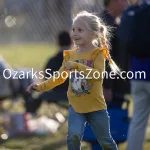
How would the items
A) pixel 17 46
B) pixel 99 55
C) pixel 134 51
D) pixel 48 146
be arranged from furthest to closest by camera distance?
pixel 17 46, pixel 48 146, pixel 134 51, pixel 99 55

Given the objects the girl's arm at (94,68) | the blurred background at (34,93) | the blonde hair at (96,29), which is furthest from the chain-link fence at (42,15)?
the girl's arm at (94,68)

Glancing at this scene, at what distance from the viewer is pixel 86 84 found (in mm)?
5297

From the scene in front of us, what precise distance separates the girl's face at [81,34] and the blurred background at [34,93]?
5.27 feet

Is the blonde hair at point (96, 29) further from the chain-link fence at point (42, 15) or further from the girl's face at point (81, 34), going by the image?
the chain-link fence at point (42, 15)

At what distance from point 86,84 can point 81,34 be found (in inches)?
15.5

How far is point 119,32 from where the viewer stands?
6387mm

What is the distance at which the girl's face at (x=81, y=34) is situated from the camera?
5324 millimetres

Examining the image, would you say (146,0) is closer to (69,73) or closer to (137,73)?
(137,73)

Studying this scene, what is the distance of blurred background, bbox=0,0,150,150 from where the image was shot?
8.06 metres

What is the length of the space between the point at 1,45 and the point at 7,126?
1167 centimetres

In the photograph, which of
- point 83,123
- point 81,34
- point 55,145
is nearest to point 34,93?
point 55,145

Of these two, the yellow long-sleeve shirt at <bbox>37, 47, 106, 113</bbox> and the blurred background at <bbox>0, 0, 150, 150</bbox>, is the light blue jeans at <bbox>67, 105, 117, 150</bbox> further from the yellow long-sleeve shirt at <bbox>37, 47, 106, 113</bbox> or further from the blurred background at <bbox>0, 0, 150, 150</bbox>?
the blurred background at <bbox>0, 0, 150, 150</bbox>

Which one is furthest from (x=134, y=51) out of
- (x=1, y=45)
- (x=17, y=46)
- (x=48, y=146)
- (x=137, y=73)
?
(x=17, y=46)

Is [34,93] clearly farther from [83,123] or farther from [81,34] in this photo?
[81,34]
